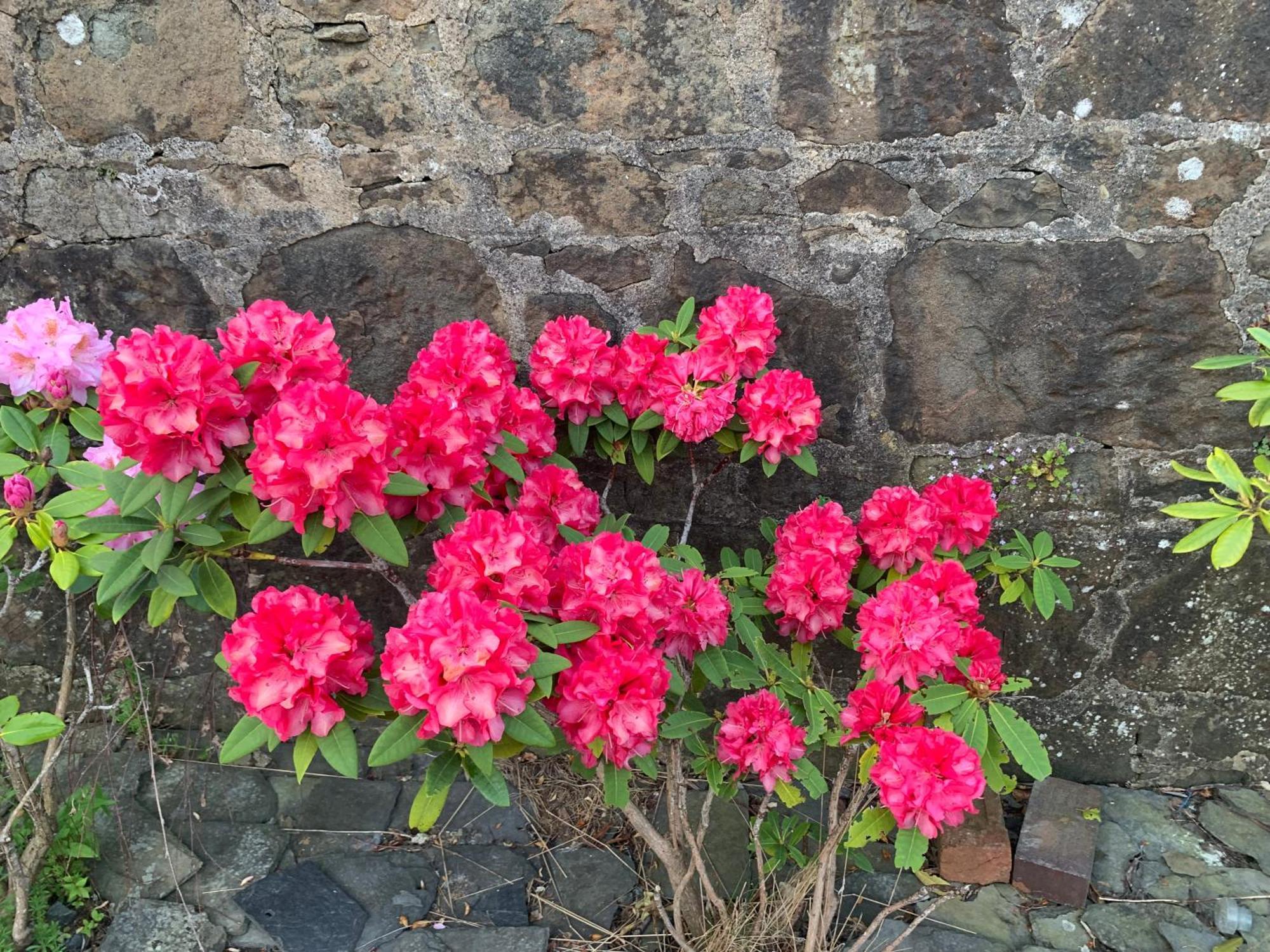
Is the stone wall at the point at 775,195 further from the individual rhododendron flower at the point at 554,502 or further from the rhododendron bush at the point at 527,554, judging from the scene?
the individual rhododendron flower at the point at 554,502

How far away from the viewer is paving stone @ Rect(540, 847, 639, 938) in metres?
1.99

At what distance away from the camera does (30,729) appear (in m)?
1.48

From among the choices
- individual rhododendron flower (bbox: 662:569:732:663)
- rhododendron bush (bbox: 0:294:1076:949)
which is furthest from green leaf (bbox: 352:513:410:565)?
individual rhododendron flower (bbox: 662:569:732:663)

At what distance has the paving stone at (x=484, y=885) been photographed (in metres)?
2.01

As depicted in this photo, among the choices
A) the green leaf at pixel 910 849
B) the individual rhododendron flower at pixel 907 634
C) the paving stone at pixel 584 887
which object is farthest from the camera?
the paving stone at pixel 584 887

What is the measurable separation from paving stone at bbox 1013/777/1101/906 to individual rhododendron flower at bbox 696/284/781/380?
136 cm

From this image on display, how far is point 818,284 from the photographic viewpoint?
1.98 meters

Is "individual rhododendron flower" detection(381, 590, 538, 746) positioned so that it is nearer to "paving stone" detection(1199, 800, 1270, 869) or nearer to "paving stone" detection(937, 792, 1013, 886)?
"paving stone" detection(937, 792, 1013, 886)

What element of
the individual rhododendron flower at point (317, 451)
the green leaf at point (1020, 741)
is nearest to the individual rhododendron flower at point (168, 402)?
the individual rhododendron flower at point (317, 451)

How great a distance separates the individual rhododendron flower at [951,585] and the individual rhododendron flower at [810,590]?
15cm

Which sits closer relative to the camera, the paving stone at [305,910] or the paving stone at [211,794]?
the paving stone at [305,910]

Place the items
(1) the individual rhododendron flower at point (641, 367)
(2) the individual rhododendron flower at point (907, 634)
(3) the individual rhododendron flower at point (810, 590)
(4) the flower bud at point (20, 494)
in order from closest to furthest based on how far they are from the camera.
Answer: (2) the individual rhododendron flower at point (907, 634) < (4) the flower bud at point (20, 494) < (3) the individual rhododendron flower at point (810, 590) < (1) the individual rhododendron flower at point (641, 367)

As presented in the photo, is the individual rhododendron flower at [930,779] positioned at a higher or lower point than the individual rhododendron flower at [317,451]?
lower

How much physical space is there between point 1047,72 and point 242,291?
185 cm
